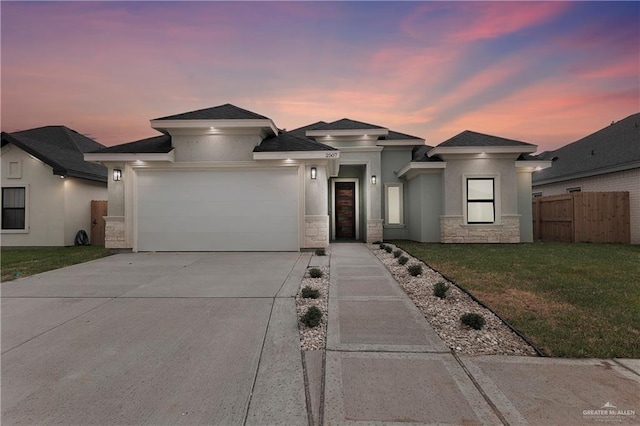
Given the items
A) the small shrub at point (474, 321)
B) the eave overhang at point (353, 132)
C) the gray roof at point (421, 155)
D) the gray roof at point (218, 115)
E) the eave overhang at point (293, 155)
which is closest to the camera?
the small shrub at point (474, 321)

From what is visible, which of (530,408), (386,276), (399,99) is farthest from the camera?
(399,99)

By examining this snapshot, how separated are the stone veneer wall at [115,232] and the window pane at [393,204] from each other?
396 inches

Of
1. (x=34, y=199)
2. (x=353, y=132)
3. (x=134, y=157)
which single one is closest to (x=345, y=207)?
(x=353, y=132)

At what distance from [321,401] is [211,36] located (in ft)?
40.5

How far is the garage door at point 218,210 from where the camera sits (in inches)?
371

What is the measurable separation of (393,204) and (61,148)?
15772mm

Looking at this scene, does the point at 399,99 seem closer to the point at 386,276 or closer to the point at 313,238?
the point at 313,238

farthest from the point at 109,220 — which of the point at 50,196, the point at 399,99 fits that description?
the point at 399,99

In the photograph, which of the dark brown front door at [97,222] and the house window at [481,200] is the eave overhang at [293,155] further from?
the dark brown front door at [97,222]

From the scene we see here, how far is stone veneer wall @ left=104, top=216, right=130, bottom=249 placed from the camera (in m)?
9.48

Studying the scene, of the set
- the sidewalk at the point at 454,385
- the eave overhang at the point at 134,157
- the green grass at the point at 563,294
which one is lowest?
the sidewalk at the point at 454,385

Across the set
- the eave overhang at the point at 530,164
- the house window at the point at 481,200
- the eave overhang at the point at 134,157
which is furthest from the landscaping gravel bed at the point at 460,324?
the eave overhang at the point at 530,164

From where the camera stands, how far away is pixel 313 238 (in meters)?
9.41

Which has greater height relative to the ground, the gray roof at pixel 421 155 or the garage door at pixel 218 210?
the gray roof at pixel 421 155
